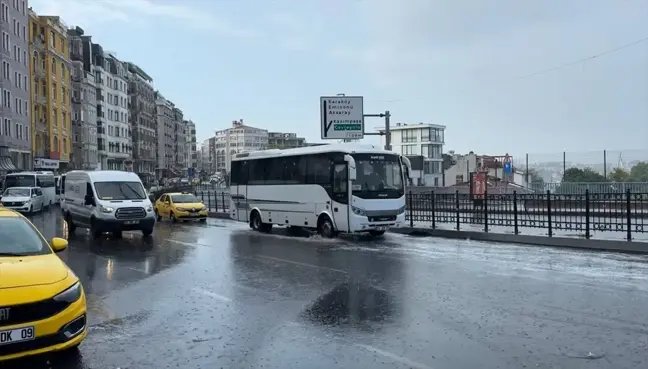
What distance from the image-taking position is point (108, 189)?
65.0 ft

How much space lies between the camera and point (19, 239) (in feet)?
23.4

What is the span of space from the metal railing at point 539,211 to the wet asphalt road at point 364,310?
2.22 m

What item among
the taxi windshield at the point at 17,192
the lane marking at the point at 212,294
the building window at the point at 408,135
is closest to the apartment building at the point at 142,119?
the building window at the point at 408,135

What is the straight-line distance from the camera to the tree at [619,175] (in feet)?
101

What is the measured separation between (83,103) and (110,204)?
7323 cm

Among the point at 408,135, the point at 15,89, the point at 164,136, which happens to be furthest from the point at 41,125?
the point at 164,136

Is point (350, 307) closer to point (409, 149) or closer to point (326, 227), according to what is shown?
point (326, 227)

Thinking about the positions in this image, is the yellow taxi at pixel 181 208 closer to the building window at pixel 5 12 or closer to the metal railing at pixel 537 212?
the metal railing at pixel 537 212

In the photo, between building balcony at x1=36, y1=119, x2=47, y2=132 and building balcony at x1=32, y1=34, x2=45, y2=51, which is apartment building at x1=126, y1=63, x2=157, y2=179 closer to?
building balcony at x1=32, y1=34, x2=45, y2=51

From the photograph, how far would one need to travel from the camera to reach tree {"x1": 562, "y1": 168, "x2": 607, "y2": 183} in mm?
31536

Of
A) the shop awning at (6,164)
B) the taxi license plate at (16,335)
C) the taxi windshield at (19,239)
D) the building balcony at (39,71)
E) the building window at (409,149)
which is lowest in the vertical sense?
the taxi license plate at (16,335)

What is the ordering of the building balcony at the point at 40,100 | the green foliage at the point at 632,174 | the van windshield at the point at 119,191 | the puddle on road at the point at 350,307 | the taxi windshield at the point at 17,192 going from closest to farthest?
the puddle on road at the point at 350,307 < the van windshield at the point at 119,191 < the green foliage at the point at 632,174 < the taxi windshield at the point at 17,192 < the building balcony at the point at 40,100

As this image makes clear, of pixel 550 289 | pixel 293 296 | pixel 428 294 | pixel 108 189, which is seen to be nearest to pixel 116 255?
pixel 108 189

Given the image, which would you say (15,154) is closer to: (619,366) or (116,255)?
(116,255)
